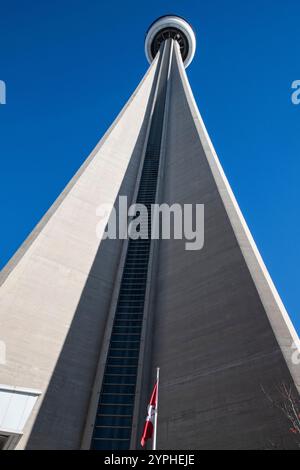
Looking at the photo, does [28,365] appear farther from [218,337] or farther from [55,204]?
[55,204]

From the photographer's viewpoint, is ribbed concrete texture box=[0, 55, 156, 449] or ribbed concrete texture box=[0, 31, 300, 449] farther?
ribbed concrete texture box=[0, 55, 156, 449]

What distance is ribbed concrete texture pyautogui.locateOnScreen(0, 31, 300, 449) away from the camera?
351 inches

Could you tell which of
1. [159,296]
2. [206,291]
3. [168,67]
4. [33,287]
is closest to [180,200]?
[159,296]

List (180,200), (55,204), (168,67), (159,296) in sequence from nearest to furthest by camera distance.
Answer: (159,296), (55,204), (180,200), (168,67)

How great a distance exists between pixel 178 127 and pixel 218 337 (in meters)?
20.7

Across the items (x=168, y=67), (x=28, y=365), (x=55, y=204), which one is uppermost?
(x=168, y=67)

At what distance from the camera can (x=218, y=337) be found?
10508 mm

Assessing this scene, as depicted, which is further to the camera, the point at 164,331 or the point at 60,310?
the point at 60,310

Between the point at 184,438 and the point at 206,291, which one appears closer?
the point at 184,438

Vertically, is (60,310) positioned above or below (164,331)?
above

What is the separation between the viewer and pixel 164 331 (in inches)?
500

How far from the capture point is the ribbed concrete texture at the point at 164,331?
891 centimetres

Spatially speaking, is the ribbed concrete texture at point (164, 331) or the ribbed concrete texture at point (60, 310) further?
the ribbed concrete texture at point (60, 310)

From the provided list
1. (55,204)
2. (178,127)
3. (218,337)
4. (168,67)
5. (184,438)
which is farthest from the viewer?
(168,67)
